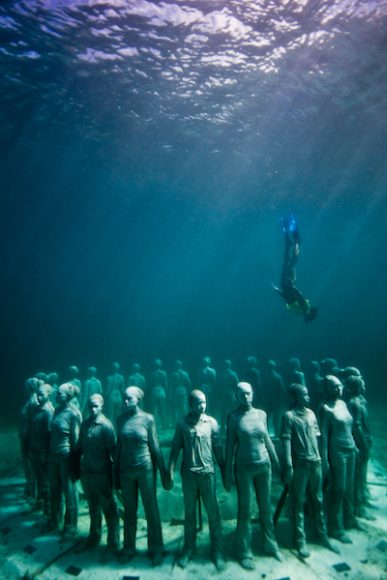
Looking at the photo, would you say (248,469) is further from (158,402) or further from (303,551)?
(158,402)

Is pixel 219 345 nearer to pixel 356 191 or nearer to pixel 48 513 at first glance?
pixel 356 191

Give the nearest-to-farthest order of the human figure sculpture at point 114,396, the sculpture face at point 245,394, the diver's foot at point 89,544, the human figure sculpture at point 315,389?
the sculpture face at point 245,394
the diver's foot at point 89,544
the human figure sculpture at point 315,389
the human figure sculpture at point 114,396

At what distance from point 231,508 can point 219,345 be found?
41636 millimetres

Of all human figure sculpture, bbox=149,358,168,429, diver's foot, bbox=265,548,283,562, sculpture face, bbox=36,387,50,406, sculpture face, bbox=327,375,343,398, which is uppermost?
sculpture face, bbox=327,375,343,398

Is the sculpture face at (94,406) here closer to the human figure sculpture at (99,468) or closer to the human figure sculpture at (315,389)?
the human figure sculpture at (99,468)

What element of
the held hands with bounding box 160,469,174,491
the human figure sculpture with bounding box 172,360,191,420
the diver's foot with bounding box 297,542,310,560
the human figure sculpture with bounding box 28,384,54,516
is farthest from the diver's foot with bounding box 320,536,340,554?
the human figure sculpture with bounding box 172,360,191,420

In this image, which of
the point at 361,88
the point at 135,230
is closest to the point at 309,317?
the point at 361,88

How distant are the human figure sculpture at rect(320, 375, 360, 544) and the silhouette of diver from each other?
4.34 meters

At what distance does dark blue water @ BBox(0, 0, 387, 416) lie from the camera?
10656 millimetres

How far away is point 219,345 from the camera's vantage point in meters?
47.7

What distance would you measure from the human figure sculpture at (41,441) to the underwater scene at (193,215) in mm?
33

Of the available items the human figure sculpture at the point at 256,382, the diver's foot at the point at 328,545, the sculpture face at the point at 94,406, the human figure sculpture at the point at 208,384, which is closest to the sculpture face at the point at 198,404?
the sculpture face at the point at 94,406

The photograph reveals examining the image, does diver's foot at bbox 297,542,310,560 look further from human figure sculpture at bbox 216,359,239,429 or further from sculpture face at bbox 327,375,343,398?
human figure sculpture at bbox 216,359,239,429

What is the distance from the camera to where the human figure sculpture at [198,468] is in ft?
15.0
